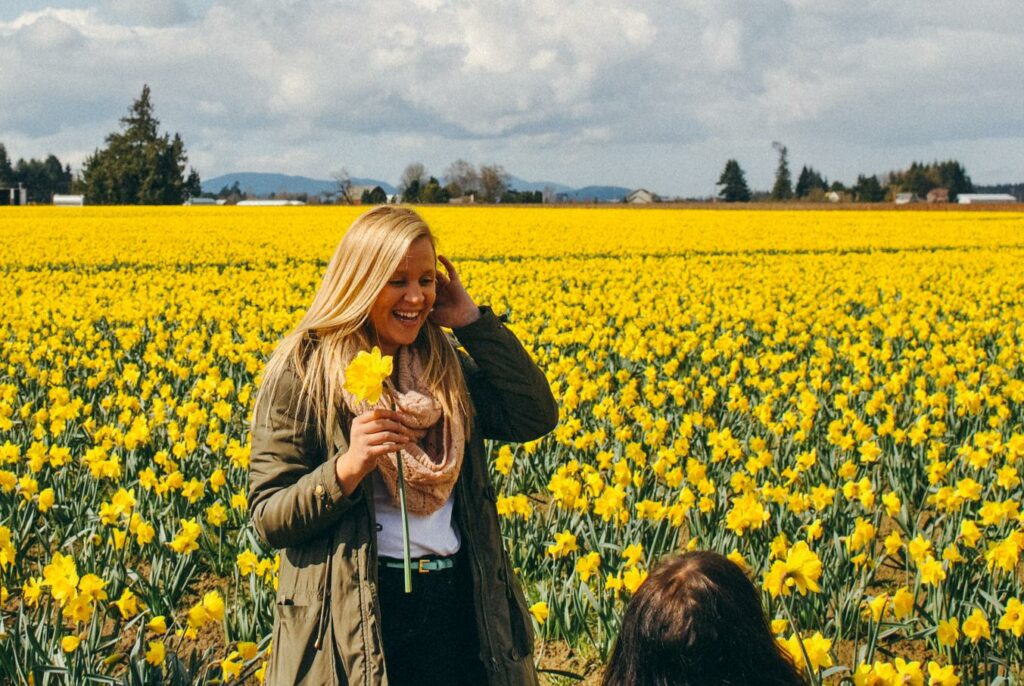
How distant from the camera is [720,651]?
170 cm

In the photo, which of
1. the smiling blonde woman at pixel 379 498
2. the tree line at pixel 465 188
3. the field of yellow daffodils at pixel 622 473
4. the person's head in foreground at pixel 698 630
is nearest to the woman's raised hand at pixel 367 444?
the smiling blonde woman at pixel 379 498

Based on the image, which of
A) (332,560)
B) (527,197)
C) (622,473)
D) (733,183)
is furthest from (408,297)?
(733,183)

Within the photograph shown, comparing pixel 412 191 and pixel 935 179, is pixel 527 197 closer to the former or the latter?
pixel 412 191

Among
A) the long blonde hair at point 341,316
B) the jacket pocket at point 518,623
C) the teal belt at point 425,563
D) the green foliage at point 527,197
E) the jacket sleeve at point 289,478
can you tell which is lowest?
the jacket pocket at point 518,623

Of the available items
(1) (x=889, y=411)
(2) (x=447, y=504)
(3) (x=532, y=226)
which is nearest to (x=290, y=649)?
(2) (x=447, y=504)

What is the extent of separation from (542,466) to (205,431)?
2.18 metres

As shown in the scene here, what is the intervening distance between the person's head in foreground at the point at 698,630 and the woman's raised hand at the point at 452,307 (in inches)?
33.6

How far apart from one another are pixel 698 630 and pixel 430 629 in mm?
707

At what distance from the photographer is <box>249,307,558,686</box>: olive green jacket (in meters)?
2.05

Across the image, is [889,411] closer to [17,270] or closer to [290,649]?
[290,649]

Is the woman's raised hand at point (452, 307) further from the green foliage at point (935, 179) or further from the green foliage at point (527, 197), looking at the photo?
the green foliage at point (935, 179)

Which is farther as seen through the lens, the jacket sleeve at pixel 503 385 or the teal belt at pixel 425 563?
the jacket sleeve at pixel 503 385

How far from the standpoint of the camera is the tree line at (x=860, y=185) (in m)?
78.2

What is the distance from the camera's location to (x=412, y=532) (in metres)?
2.22
